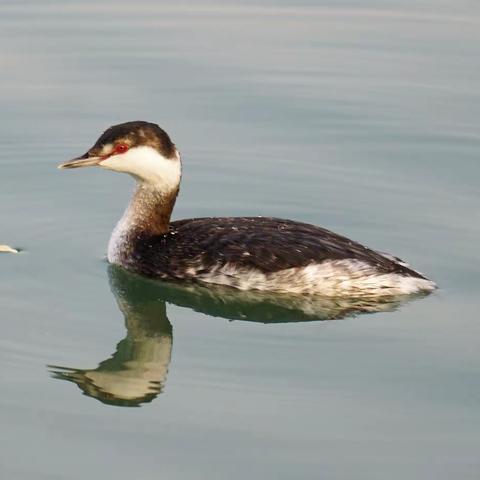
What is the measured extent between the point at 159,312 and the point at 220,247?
1.97ft

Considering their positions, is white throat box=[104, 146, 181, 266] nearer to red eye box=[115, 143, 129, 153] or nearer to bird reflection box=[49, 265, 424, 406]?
red eye box=[115, 143, 129, 153]

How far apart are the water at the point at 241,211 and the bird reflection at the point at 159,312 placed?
0.07 ft

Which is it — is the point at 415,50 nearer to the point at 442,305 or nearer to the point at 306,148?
the point at 306,148

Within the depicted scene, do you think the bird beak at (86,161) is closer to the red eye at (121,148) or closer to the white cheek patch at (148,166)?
the white cheek patch at (148,166)

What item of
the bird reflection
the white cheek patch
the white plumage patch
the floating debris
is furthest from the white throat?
the white plumage patch

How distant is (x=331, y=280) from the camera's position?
32.0ft

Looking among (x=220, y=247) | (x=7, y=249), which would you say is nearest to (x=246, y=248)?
(x=220, y=247)

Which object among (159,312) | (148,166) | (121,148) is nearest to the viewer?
(159,312)

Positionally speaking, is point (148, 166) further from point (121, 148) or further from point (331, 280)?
point (331, 280)

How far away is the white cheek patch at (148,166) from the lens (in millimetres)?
10227

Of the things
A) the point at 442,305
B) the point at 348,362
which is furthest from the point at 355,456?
the point at 442,305

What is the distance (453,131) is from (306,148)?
52.2 inches

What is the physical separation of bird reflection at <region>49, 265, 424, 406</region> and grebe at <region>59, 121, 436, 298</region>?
0.07 metres

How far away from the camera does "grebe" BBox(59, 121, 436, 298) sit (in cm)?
974
